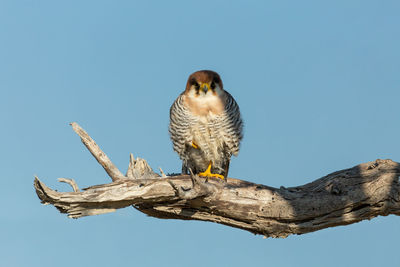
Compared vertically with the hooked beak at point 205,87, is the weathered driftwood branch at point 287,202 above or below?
below

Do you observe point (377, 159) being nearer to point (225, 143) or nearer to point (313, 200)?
point (313, 200)

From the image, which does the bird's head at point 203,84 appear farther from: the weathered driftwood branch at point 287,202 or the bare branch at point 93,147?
the bare branch at point 93,147

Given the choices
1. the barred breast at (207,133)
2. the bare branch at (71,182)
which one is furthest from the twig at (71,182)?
the barred breast at (207,133)

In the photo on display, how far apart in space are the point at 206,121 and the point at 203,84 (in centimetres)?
Result: 50

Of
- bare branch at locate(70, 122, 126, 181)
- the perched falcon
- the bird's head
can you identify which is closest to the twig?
bare branch at locate(70, 122, 126, 181)

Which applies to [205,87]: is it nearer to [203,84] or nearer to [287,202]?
[203,84]

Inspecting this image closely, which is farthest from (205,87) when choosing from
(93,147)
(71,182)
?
(71,182)

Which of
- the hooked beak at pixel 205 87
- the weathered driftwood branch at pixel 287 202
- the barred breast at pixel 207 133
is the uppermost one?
the hooked beak at pixel 205 87

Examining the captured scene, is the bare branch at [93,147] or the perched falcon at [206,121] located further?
the perched falcon at [206,121]

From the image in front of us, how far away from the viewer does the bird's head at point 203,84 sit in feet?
20.9

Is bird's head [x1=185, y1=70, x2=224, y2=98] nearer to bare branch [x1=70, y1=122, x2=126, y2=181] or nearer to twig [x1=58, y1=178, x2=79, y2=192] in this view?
bare branch [x1=70, y1=122, x2=126, y2=181]

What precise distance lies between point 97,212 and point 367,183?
3.26 m

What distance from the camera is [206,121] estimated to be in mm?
6430

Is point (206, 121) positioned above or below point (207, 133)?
above
